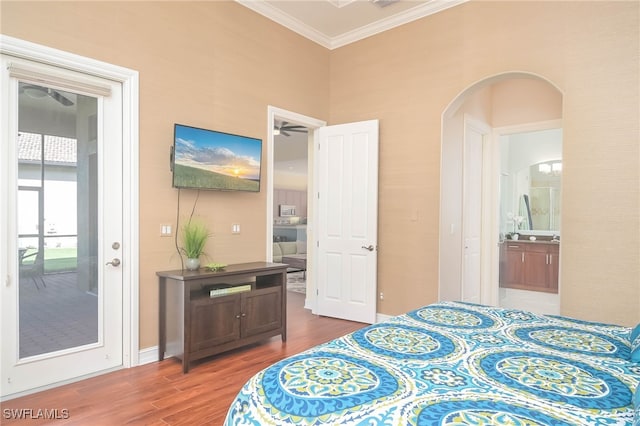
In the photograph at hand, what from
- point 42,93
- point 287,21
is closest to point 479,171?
point 287,21

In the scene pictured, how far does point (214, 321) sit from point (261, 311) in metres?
0.54

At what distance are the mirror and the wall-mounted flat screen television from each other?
4559 millimetres

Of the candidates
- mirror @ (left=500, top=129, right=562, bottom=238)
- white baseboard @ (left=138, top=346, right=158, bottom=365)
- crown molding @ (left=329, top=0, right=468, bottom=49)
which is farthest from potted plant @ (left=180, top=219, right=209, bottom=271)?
mirror @ (left=500, top=129, right=562, bottom=238)

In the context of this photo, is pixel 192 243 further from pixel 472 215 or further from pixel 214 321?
pixel 472 215

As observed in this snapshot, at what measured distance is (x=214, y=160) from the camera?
3695mm

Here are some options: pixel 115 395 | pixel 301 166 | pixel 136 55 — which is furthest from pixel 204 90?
pixel 301 166

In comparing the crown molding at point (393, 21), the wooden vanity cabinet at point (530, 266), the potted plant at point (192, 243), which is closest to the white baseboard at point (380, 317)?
the potted plant at point (192, 243)

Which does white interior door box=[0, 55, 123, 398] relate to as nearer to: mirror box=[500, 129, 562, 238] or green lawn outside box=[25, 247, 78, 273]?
green lawn outside box=[25, 247, 78, 273]

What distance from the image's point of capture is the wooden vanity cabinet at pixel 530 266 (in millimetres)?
6094

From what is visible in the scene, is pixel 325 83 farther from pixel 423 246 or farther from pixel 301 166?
pixel 301 166

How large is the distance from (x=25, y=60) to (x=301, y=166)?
973cm

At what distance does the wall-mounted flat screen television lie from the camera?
345 cm

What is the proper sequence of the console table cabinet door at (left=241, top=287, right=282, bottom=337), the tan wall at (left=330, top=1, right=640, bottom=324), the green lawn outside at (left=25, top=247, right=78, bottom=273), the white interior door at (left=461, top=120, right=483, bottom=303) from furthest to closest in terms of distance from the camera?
the white interior door at (left=461, top=120, right=483, bottom=303)
the console table cabinet door at (left=241, top=287, right=282, bottom=337)
the tan wall at (left=330, top=1, right=640, bottom=324)
the green lawn outside at (left=25, top=247, right=78, bottom=273)

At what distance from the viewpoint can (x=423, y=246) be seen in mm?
4332
